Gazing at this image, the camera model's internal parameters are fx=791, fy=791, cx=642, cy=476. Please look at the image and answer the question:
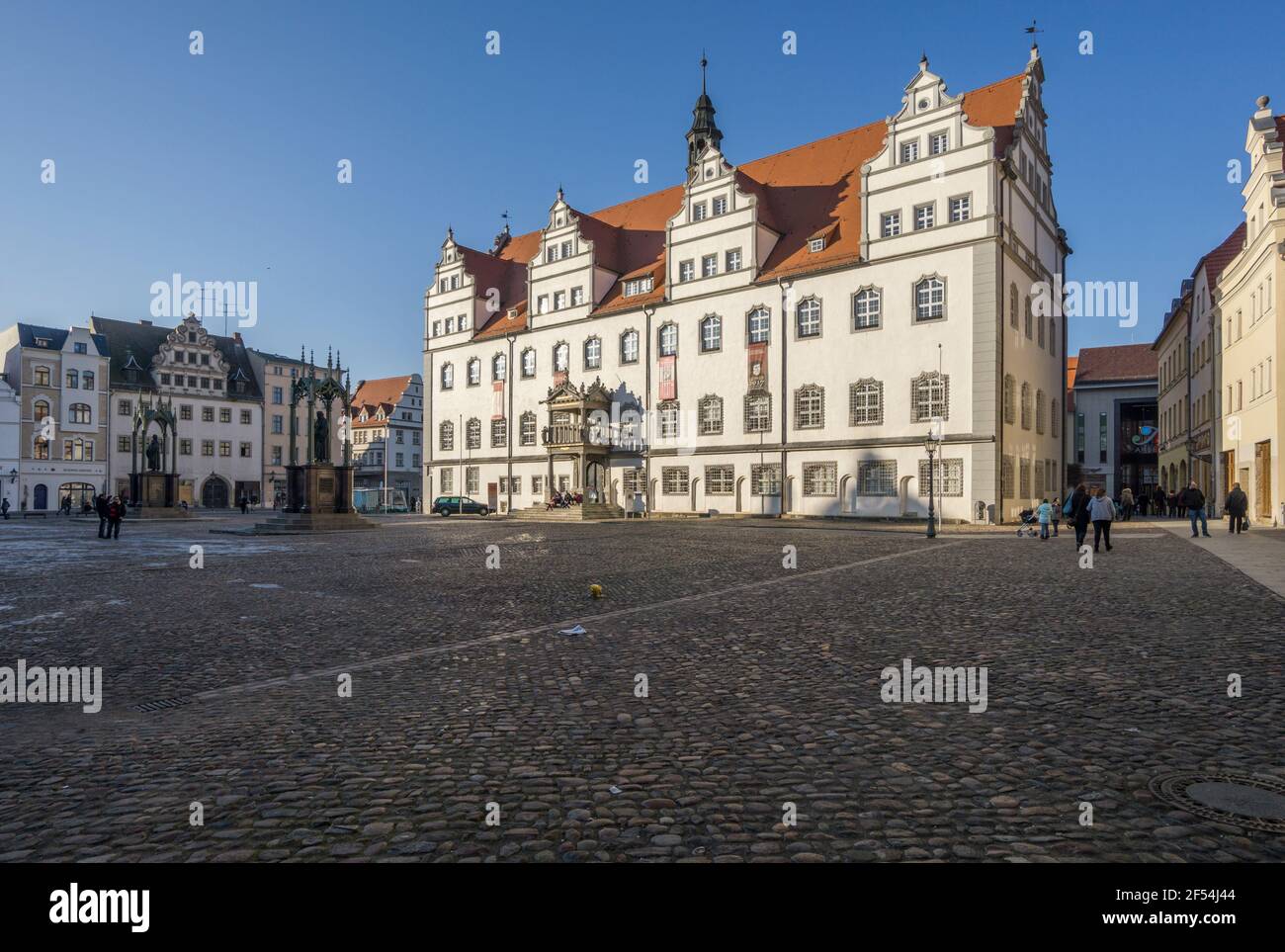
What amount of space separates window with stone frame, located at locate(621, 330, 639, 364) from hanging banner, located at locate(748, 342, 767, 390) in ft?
27.1

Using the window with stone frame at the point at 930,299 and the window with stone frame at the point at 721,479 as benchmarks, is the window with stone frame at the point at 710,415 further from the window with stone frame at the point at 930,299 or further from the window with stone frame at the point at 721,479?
the window with stone frame at the point at 930,299

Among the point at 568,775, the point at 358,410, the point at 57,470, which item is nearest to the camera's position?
the point at 568,775

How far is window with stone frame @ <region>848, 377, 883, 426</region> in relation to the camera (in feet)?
126

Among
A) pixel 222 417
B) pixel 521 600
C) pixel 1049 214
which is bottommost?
pixel 521 600

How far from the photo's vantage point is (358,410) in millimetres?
98625

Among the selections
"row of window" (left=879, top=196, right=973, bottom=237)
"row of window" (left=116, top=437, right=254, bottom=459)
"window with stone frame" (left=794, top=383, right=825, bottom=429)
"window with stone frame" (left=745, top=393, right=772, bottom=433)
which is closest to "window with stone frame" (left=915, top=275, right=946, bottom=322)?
"row of window" (left=879, top=196, right=973, bottom=237)

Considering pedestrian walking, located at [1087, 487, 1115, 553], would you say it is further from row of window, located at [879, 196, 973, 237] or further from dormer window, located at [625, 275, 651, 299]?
dormer window, located at [625, 275, 651, 299]

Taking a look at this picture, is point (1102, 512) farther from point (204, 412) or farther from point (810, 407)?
point (204, 412)

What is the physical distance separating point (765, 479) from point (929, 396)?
959 centimetres

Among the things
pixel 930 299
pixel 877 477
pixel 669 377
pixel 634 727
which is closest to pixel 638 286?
pixel 669 377
